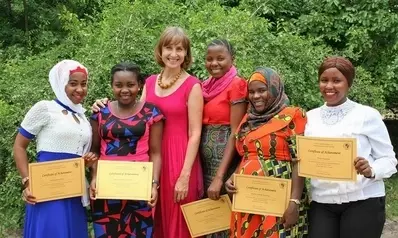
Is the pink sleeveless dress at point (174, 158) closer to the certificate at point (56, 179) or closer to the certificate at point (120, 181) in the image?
the certificate at point (120, 181)

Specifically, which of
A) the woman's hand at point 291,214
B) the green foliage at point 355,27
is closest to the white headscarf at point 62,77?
the woman's hand at point 291,214

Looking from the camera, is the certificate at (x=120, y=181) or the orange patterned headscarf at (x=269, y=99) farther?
the certificate at (x=120, y=181)

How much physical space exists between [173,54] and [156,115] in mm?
438

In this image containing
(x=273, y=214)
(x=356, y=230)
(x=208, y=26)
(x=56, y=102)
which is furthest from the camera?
(x=208, y=26)

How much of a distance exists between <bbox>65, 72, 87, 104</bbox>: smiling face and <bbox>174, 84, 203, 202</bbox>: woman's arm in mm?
721

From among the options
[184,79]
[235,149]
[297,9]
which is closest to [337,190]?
[235,149]

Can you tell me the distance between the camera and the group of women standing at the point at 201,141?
3.06m

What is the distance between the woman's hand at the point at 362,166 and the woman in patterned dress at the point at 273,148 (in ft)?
1.29

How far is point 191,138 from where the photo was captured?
355 centimetres

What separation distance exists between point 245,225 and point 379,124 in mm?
1037

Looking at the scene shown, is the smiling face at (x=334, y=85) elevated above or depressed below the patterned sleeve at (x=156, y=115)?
above

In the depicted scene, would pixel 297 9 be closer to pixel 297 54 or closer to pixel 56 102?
pixel 297 54

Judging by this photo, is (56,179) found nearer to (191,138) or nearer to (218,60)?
(191,138)

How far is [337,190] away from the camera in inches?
121
